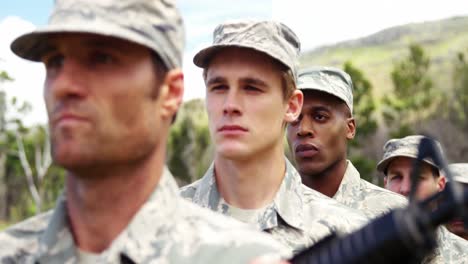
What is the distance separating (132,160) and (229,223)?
1.21ft

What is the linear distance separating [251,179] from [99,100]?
7.15ft

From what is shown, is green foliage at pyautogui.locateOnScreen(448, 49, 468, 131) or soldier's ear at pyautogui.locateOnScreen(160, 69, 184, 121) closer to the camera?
soldier's ear at pyautogui.locateOnScreen(160, 69, 184, 121)

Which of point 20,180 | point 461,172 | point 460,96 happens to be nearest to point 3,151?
point 20,180

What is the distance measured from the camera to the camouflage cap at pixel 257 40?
15.1 ft

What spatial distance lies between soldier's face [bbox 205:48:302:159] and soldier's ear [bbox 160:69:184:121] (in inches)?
65.0

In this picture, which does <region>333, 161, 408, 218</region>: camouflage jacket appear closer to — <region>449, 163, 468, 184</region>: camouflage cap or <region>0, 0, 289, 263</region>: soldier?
<region>449, 163, 468, 184</region>: camouflage cap

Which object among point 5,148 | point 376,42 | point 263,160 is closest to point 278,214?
point 263,160

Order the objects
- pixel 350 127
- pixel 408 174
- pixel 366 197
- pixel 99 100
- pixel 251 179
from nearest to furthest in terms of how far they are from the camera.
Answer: pixel 99 100, pixel 251 179, pixel 366 197, pixel 350 127, pixel 408 174

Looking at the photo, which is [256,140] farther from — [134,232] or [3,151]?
[3,151]

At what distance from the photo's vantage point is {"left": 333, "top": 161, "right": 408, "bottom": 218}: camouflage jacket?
632 cm

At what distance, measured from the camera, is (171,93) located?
276 cm

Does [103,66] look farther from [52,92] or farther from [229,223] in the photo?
[229,223]

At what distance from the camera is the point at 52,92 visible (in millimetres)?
2525

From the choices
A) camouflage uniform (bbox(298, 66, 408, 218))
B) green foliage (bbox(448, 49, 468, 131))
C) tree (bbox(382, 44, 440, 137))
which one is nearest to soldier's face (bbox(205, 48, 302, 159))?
camouflage uniform (bbox(298, 66, 408, 218))
